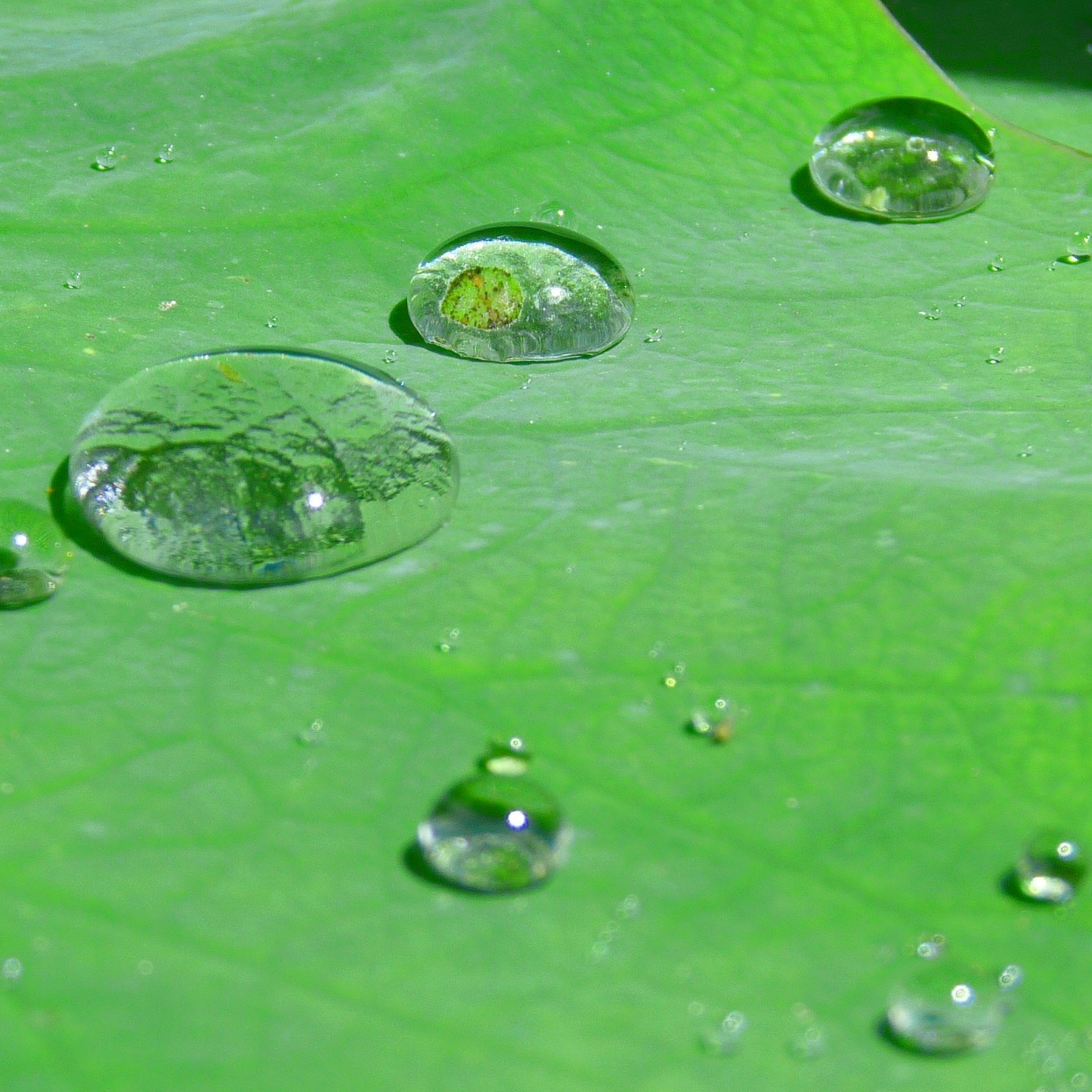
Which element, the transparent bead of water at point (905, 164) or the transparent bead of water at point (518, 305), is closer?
the transparent bead of water at point (518, 305)

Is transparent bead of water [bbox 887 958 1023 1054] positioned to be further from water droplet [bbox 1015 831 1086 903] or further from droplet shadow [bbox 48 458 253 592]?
droplet shadow [bbox 48 458 253 592]

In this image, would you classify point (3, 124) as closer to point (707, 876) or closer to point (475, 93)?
point (475, 93)

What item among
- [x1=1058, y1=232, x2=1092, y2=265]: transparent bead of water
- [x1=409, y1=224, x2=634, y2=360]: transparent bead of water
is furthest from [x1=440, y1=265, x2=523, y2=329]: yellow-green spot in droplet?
[x1=1058, y1=232, x2=1092, y2=265]: transparent bead of water

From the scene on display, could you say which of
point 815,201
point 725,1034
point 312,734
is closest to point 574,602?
point 312,734

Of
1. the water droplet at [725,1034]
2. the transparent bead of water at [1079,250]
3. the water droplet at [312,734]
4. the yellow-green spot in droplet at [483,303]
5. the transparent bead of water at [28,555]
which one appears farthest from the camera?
the transparent bead of water at [1079,250]

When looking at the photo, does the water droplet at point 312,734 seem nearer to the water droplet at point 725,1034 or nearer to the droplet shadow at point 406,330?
the water droplet at point 725,1034

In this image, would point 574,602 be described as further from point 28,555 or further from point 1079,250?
point 1079,250

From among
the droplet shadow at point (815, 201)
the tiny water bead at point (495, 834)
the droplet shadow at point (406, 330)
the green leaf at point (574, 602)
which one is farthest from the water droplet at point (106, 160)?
the tiny water bead at point (495, 834)

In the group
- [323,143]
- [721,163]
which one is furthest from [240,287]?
[721,163]
